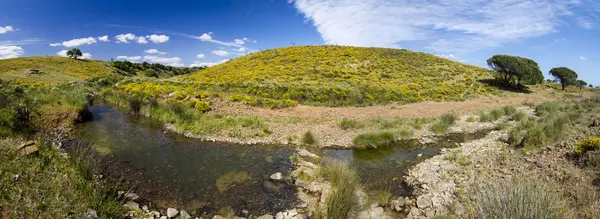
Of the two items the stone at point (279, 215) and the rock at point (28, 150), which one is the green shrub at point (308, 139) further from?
the rock at point (28, 150)

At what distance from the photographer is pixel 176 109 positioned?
51.6 ft

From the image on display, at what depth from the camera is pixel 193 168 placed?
29.5ft

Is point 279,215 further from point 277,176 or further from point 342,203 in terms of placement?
point 277,176

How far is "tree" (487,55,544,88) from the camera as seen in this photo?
36.2 m

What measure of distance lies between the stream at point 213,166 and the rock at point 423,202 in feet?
2.89

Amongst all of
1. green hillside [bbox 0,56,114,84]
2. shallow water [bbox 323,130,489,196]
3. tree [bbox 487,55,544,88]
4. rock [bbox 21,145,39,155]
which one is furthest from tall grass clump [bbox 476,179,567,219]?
green hillside [bbox 0,56,114,84]

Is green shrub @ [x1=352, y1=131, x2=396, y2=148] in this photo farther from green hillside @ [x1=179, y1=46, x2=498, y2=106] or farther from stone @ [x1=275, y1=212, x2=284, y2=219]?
green hillside @ [x1=179, y1=46, x2=498, y2=106]

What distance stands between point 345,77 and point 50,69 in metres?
51.9

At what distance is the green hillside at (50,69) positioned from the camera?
3568cm

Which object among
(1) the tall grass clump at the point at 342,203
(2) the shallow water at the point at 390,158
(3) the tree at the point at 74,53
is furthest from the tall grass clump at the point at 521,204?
(3) the tree at the point at 74,53

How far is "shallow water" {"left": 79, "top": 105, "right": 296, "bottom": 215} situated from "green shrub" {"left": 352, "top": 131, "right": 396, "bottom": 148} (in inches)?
138

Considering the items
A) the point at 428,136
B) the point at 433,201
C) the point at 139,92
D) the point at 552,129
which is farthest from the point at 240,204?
the point at 139,92

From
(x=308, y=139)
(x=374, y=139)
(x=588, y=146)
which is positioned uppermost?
(x=588, y=146)

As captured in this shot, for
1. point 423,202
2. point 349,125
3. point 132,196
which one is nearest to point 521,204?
point 423,202
